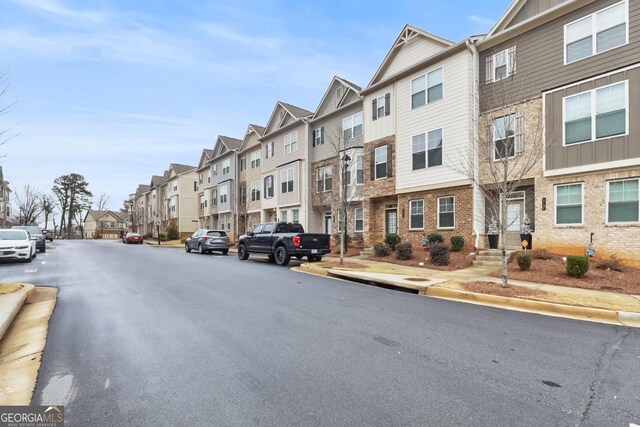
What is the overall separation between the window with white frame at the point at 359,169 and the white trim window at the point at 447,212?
592 cm

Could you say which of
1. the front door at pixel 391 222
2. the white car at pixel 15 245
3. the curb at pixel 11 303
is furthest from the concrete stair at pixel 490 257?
the white car at pixel 15 245

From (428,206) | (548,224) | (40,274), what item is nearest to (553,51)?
→ (548,224)

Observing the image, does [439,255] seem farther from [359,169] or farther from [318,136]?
[318,136]

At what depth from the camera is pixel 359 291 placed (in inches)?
384

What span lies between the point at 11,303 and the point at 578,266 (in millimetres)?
13687

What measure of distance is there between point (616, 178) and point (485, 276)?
5594mm

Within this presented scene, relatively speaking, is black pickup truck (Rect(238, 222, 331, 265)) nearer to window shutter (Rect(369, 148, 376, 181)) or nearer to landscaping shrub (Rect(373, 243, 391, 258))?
landscaping shrub (Rect(373, 243, 391, 258))

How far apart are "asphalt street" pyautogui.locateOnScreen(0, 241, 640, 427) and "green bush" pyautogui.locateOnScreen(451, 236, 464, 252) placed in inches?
316

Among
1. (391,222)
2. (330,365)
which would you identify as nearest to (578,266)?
(330,365)

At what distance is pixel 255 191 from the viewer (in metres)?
33.3

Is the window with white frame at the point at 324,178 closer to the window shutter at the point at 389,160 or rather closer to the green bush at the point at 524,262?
the window shutter at the point at 389,160

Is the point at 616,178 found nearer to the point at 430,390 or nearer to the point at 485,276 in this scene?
the point at 485,276

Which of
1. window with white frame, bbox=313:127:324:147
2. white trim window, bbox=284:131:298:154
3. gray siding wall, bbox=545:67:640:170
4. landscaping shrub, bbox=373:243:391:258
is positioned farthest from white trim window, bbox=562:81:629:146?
white trim window, bbox=284:131:298:154

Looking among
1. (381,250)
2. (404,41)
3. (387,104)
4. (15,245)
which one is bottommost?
(381,250)
